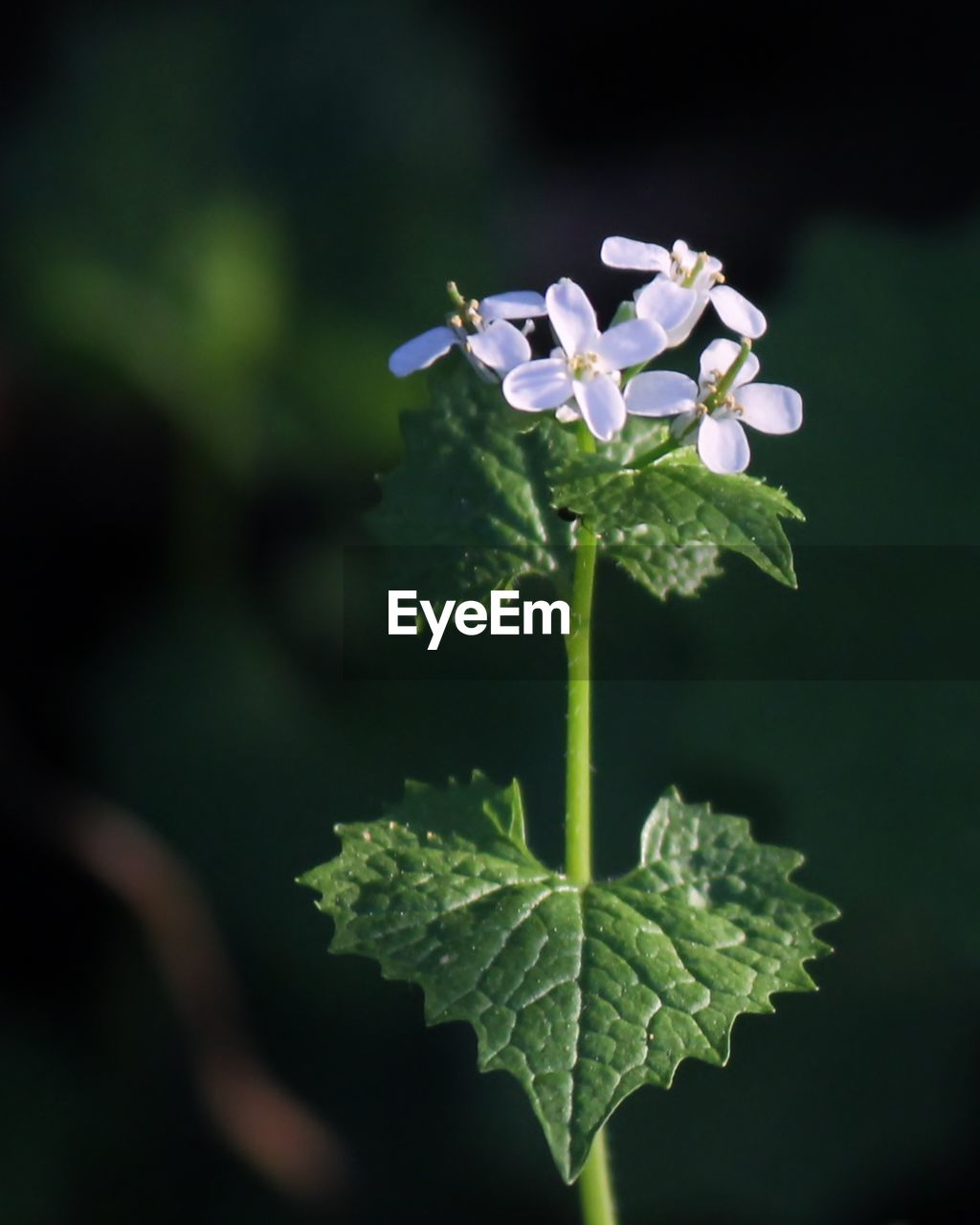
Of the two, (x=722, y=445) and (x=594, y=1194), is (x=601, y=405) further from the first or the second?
(x=594, y=1194)

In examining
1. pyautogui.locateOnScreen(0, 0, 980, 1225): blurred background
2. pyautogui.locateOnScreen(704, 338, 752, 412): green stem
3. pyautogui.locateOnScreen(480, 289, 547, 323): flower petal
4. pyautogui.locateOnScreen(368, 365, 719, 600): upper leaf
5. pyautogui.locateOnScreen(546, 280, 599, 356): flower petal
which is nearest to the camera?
pyautogui.locateOnScreen(704, 338, 752, 412): green stem

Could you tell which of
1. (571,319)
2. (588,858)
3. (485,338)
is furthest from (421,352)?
(588,858)

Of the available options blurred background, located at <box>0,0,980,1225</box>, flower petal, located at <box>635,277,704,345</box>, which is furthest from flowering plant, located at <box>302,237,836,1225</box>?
blurred background, located at <box>0,0,980,1225</box>

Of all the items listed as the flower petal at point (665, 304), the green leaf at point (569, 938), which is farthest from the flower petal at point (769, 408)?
the green leaf at point (569, 938)

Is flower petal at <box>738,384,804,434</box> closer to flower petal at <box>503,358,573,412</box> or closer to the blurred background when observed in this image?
flower petal at <box>503,358,573,412</box>

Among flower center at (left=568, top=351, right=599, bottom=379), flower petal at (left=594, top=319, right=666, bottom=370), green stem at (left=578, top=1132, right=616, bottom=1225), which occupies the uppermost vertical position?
flower petal at (left=594, top=319, right=666, bottom=370)

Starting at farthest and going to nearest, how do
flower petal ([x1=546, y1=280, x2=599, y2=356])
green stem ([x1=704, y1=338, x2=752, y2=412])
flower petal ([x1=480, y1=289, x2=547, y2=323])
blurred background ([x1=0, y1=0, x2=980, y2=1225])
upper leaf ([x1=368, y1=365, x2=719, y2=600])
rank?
blurred background ([x1=0, y1=0, x2=980, y2=1225]), upper leaf ([x1=368, y1=365, x2=719, y2=600]), flower petal ([x1=480, y1=289, x2=547, y2=323]), flower petal ([x1=546, y1=280, x2=599, y2=356]), green stem ([x1=704, y1=338, x2=752, y2=412])

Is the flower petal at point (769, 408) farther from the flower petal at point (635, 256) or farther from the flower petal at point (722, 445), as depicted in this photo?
the flower petal at point (635, 256)

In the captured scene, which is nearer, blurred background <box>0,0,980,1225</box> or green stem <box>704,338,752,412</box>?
green stem <box>704,338,752,412</box>
